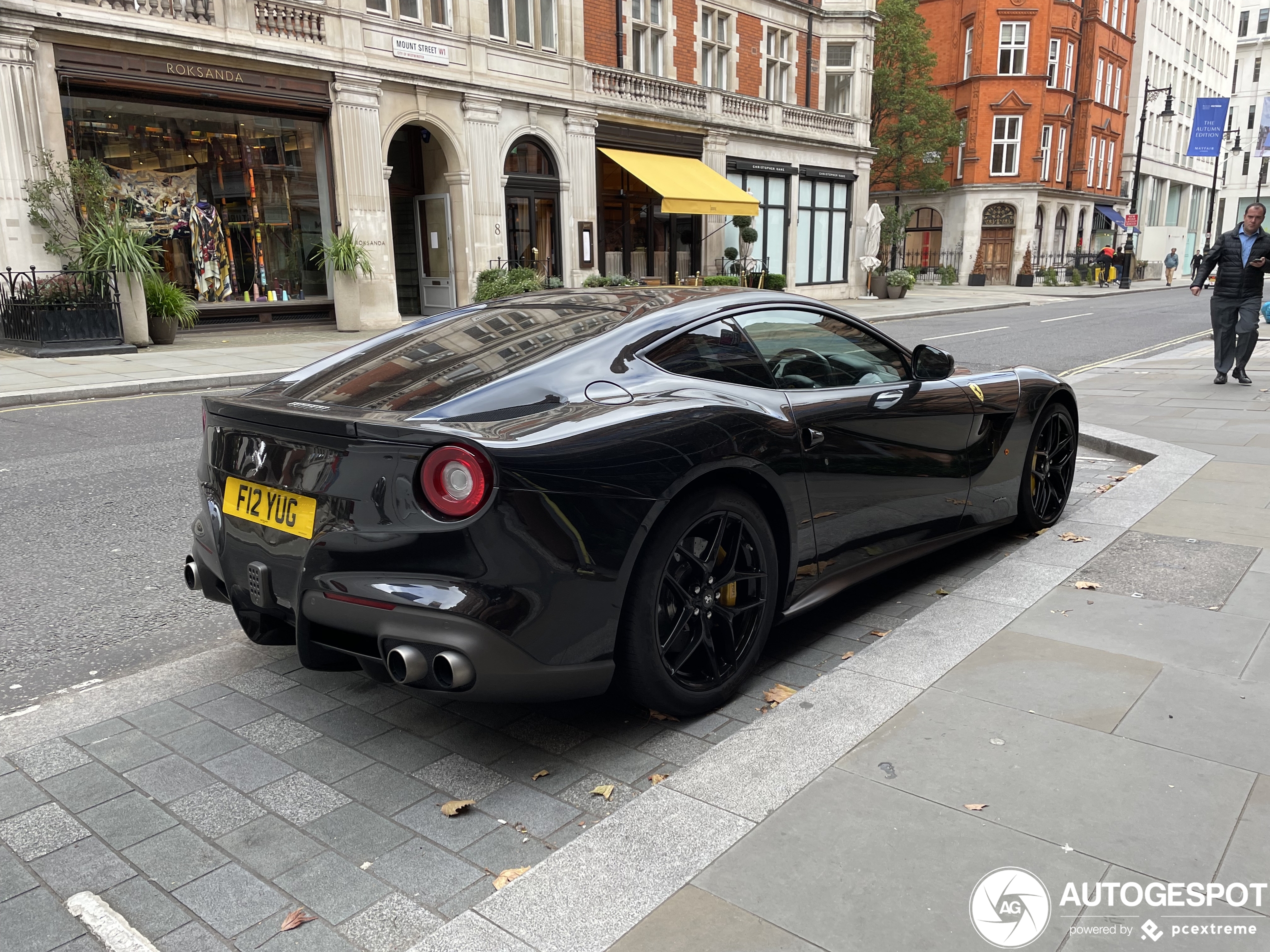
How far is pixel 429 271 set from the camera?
22922 millimetres

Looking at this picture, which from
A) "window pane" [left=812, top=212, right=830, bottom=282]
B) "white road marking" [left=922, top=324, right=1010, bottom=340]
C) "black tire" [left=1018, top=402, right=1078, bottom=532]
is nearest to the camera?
"black tire" [left=1018, top=402, right=1078, bottom=532]

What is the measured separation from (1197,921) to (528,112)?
22639 mm

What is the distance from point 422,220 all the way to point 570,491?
70.2ft

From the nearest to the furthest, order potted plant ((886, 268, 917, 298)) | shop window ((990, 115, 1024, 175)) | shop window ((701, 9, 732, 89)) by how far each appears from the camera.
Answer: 1. shop window ((701, 9, 732, 89))
2. potted plant ((886, 268, 917, 298))
3. shop window ((990, 115, 1024, 175))

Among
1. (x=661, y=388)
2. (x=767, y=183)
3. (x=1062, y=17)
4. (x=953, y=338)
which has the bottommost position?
(x=953, y=338)

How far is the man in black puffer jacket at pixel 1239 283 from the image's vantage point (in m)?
10.4

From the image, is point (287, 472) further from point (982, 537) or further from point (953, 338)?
point (953, 338)

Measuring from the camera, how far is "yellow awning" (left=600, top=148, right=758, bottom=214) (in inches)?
961

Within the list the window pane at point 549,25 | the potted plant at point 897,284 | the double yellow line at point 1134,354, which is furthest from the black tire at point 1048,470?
the potted plant at point 897,284

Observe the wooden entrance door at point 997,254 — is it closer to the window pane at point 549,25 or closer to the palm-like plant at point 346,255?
the window pane at point 549,25

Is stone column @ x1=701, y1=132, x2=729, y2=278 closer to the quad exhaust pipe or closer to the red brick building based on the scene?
the quad exhaust pipe

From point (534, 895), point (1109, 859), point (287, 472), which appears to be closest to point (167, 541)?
point (287, 472)

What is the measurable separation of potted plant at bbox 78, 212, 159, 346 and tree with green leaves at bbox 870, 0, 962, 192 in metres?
32.4

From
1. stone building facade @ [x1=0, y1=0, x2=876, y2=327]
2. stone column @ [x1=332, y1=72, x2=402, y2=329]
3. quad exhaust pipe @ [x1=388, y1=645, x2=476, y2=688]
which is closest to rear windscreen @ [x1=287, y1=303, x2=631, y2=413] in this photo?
quad exhaust pipe @ [x1=388, y1=645, x2=476, y2=688]
